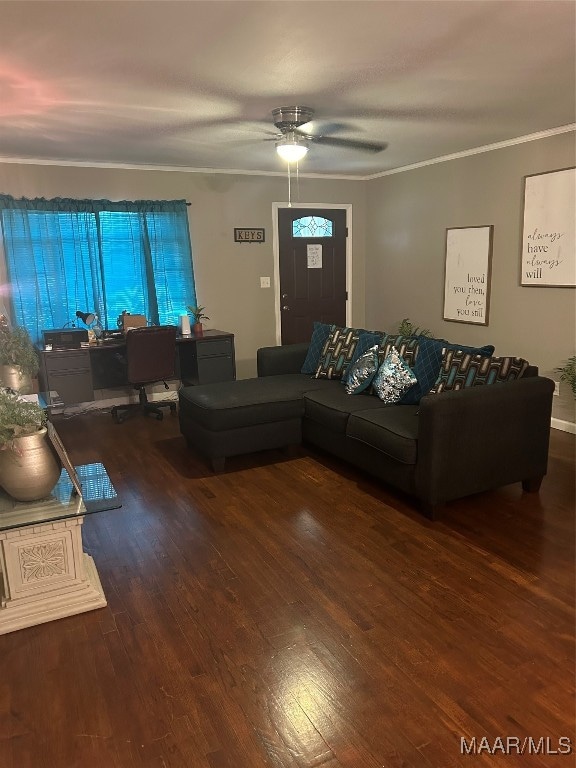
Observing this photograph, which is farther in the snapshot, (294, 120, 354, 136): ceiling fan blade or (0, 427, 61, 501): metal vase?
(294, 120, 354, 136): ceiling fan blade

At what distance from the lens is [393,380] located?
153 inches

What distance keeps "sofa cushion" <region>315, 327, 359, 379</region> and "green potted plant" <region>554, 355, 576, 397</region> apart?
5.47ft

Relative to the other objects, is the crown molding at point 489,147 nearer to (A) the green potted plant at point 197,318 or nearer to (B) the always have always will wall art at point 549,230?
(B) the always have always will wall art at point 549,230

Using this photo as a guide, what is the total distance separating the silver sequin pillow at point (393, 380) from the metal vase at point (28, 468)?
2.25m

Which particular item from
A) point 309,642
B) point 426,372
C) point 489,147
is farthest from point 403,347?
point 309,642

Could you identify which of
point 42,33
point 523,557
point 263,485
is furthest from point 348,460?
point 42,33

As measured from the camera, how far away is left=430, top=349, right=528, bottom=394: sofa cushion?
3.37 m

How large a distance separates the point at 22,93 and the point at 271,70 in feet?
4.61

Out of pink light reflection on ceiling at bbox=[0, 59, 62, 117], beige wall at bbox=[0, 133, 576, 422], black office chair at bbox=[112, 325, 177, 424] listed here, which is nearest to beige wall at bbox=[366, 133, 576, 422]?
beige wall at bbox=[0, 133, 576, 422]

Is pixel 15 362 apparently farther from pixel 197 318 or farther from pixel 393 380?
pixel 393 380

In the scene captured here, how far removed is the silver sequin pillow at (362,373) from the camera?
13.5 feet

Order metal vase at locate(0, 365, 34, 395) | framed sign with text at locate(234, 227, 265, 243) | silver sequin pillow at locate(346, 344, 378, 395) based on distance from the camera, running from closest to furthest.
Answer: metal vase at locate(0, 365, 34, 395), silver sequin pillow at locate(346, 344, 378, 395), framed sign with text at locate(234, 227, 265, 243)

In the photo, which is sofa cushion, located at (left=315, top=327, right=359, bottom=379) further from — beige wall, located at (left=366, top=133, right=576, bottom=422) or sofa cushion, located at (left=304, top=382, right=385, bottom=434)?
beige wall, located at (left=366, top=133, right=576, bottom=422)

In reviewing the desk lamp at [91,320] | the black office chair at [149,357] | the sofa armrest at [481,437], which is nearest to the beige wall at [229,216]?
the black office chair at [149,357]
